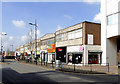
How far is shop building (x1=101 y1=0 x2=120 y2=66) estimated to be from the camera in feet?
91.1

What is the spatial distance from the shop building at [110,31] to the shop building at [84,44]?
63.1 inches

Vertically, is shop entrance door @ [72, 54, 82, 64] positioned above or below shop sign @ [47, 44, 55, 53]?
below

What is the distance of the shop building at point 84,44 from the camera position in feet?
99.3

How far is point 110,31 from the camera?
28844 mm

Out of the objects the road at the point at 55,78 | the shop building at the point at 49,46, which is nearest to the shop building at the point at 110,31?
the road at the point at 55,78

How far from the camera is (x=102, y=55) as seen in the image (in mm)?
30469

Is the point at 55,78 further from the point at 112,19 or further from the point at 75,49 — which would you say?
the point at 112,19

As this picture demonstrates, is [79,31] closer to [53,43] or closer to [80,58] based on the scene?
[80,58]

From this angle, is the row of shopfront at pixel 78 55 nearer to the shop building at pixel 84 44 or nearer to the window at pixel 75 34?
the shop building at pixel 84 44

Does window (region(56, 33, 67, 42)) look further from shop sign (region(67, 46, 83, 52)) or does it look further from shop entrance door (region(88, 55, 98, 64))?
shop entrance door (region(88, 55, 98, 64))

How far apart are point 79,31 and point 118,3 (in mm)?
9378

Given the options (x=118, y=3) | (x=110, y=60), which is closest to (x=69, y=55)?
(x=110, y=60)

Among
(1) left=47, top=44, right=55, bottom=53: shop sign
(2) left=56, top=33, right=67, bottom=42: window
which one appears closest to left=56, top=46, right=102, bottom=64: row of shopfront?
(2) left=56, top=33, right=67, bottom=42: window

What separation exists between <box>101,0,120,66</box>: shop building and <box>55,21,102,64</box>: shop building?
1603mm
